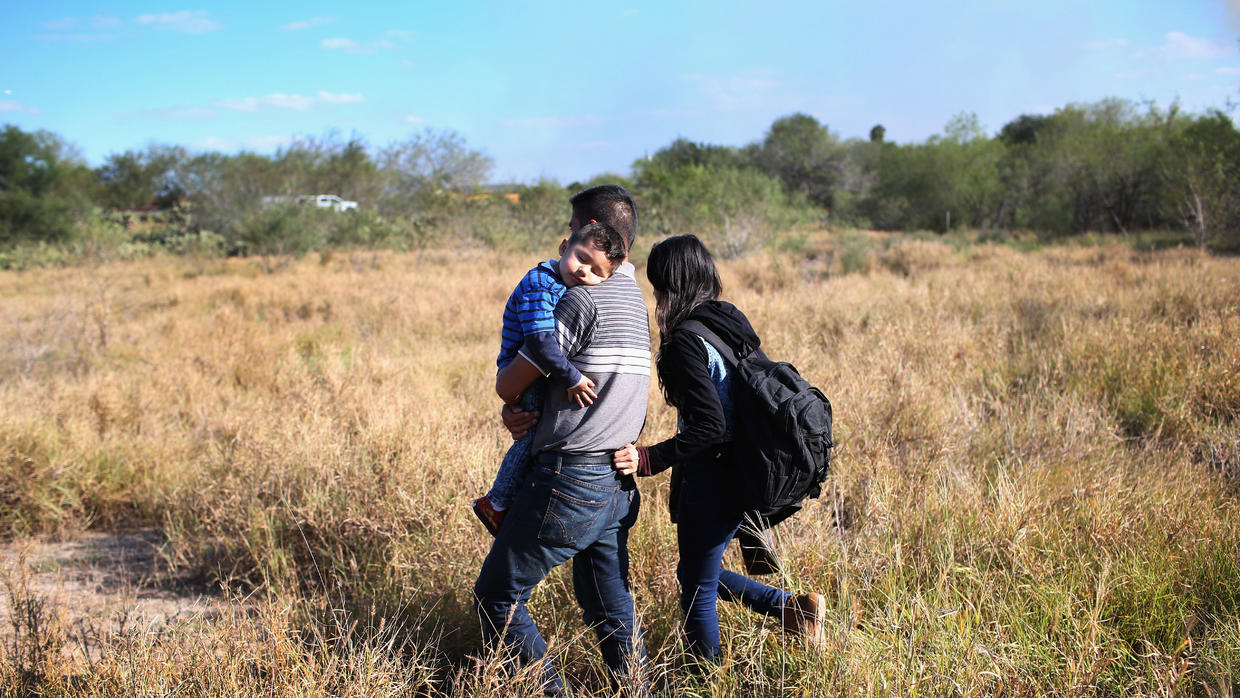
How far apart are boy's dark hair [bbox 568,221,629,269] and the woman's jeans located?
0.73 m

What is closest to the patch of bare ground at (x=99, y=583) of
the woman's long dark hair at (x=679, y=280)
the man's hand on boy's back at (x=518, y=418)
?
the man's hand on boy's back at (x=518, y=418)

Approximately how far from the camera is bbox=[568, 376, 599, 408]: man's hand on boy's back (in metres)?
1.94

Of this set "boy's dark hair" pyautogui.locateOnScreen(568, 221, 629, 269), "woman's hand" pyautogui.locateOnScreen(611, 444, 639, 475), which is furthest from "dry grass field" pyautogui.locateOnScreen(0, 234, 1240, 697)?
"boy's dark hair" pyautogui.locateOnScreen(568, 221, 629, 269)

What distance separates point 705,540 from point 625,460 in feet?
1.39

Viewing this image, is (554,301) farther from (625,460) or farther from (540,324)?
(625,460)

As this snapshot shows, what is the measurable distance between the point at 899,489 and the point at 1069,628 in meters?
1.13

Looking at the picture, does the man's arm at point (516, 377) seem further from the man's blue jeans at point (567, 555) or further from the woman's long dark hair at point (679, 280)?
the woman's long dark hair at point (679, 280)

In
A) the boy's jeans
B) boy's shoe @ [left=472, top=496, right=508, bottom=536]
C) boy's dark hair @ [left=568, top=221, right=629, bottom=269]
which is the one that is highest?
boy's dark hair @ [left=568, top=221, right=629, bottom=269]

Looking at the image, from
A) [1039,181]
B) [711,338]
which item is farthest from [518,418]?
[1039,181]

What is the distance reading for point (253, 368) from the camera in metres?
6.71

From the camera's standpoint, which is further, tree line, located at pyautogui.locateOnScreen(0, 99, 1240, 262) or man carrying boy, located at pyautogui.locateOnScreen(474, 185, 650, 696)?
tree line, located at pyautogui.locateOnScreen(0, 99, 1240, 262)

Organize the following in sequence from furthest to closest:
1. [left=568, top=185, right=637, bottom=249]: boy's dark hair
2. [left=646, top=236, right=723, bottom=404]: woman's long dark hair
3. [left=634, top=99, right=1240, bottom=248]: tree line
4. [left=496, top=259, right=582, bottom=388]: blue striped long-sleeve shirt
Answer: [left=634, top=99, right=1240, bottom=248]: tree line
[left=646, top=236, right=723, bottom=404]: woman's long dark hair
[left=568, top=185, right=637, bottom=249]: boy's dark hair
[left=496, top=259, right=582, bottom=388]: blue striped long-sleeve shirt

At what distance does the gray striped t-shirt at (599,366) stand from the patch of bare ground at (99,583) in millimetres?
1827

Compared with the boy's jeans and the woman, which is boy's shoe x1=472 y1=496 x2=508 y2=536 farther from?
the woman
